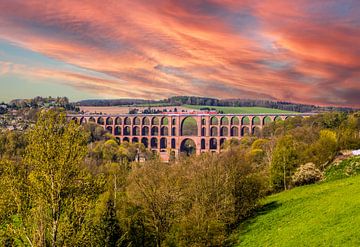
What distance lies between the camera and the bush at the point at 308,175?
38125 mm

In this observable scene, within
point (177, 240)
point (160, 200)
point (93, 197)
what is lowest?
point (177, 240)

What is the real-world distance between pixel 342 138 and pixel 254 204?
915 inches

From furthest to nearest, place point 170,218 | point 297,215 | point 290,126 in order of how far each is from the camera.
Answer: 1. point 290,126
2. point 170,218
3. point 297,215

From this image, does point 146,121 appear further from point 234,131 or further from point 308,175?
point 308,175

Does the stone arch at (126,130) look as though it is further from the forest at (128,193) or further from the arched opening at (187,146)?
the forest at (128,193)

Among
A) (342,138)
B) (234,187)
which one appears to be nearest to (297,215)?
(234,187)


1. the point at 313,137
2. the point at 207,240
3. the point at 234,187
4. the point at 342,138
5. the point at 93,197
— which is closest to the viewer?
the point at 93,197

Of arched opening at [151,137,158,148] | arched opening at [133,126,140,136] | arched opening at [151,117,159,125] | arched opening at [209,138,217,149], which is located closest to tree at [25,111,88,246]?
arched opening at [209,138,217,149]

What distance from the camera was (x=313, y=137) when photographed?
2584 inches

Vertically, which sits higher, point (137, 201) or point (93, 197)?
point (93, 197)

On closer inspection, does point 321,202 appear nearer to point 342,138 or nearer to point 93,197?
point 93,197

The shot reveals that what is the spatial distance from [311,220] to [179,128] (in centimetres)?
14970

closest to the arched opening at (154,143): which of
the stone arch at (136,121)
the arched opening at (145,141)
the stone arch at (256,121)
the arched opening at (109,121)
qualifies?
the arched opening at (145,141)

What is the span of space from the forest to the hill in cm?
190
